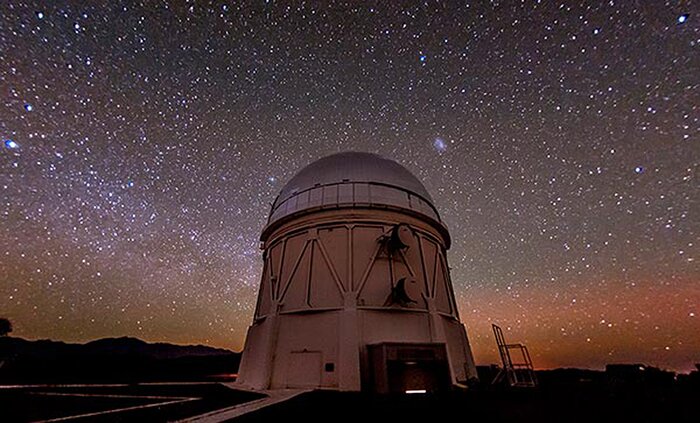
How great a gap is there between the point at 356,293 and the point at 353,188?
209 inches

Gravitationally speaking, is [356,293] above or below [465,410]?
above

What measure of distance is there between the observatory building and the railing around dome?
55 mm

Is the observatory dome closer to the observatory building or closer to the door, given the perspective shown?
the observatory building

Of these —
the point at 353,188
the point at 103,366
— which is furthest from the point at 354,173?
the point at 103,366

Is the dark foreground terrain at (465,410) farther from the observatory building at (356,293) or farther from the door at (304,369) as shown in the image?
the door at (304,369)

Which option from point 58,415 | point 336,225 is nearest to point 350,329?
point 336,225

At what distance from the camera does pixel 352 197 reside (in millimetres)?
14680

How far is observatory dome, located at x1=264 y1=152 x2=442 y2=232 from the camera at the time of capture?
1474cm

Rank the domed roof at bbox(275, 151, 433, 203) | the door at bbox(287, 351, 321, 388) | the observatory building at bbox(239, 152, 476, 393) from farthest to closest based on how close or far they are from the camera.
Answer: the domed roof at bbox(275, 151, 433, 203) < the door at bbox(287, 351, 321, 388) < the observatory building at bbox(239, 152, 476, 393)

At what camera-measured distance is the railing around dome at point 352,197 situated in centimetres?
1460

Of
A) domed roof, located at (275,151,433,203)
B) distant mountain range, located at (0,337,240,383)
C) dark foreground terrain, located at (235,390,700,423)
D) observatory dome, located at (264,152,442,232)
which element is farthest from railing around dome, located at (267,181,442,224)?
distant mountain range, located at (0,337,240,383)

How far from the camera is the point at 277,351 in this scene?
41.9 ft

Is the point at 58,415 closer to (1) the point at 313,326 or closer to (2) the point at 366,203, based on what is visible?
(1) the point at 313,326

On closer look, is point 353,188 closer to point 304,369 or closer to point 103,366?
point 304,369
